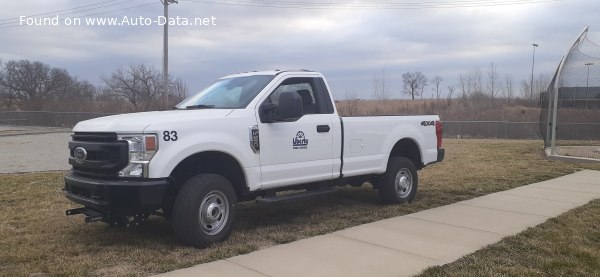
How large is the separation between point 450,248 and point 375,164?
7.37 ft

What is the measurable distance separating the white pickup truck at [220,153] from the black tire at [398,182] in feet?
0.87

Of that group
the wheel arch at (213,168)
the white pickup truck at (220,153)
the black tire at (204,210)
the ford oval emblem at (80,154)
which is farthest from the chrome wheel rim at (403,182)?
the ford oval emblem at (80,154)

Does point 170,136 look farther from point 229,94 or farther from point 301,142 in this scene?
point 301,142

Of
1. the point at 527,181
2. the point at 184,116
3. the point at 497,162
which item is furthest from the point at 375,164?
the point at 497,162

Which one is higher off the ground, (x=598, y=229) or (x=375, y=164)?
(x=375, y=164)

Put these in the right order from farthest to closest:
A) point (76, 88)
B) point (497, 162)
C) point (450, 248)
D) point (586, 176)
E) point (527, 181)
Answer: point (76, 88)
point (497, 162)
point (586, 176)
point (527, 181)
point (450, 248)

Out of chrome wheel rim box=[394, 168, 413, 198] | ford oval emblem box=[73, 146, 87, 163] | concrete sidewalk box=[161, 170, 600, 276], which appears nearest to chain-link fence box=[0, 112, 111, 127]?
chrome wheel rim box=[394, 168, 413, 198]

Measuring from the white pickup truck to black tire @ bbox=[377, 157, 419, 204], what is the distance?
266 millimetres

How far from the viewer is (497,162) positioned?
14.5 metres

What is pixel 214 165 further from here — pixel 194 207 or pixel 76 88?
pixel 76 88

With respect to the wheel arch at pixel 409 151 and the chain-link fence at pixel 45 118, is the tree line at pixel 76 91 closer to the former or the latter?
the chain-link fence at pixel 45 118

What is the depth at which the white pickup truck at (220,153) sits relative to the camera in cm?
521

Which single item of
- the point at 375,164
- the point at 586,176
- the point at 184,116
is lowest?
the point at 586,176

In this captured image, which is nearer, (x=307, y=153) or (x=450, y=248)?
(x=450, y=248)
